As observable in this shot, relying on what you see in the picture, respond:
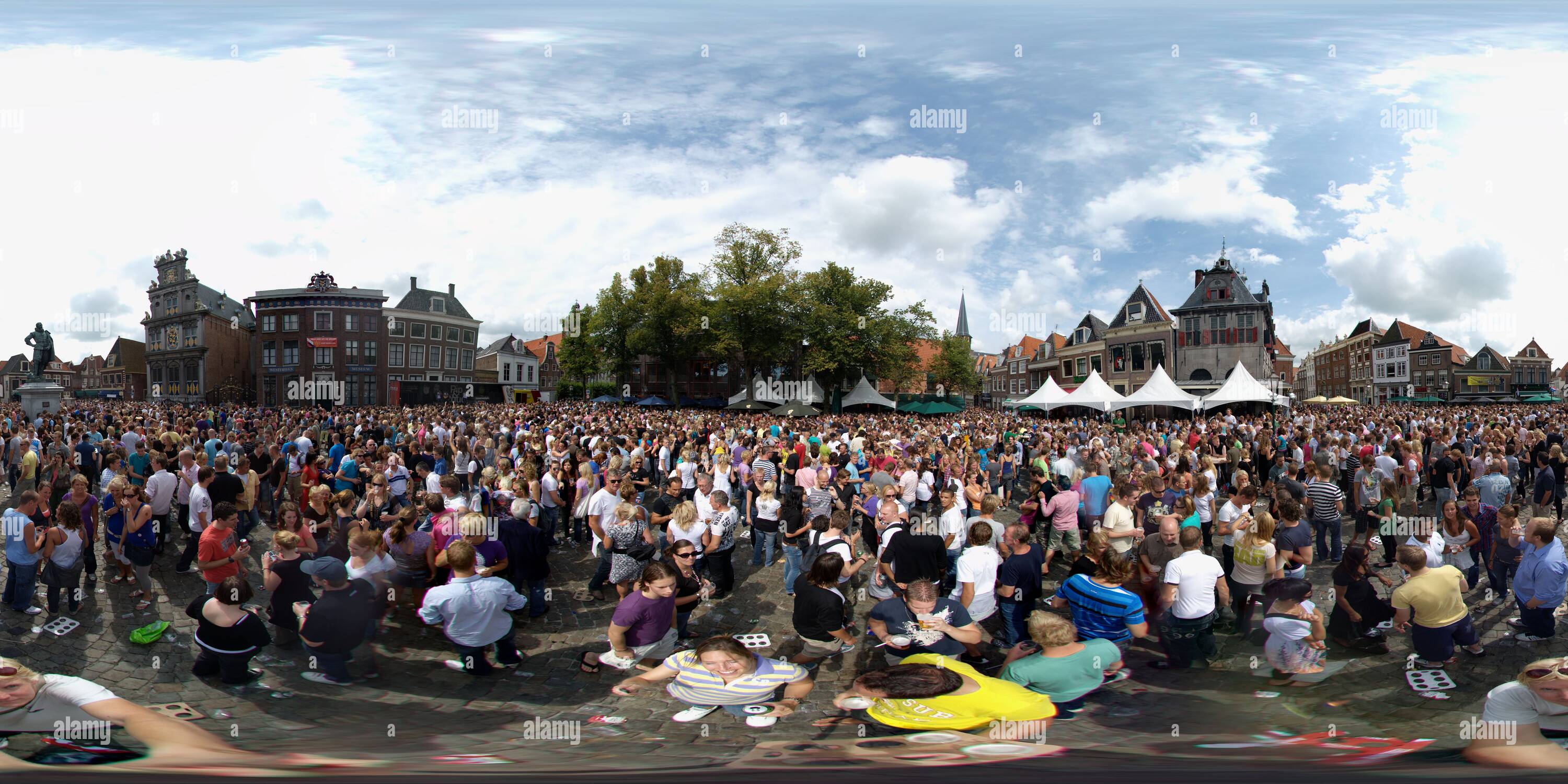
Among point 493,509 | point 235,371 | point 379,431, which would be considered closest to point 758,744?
point 493,509

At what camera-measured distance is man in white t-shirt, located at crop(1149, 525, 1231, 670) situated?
16.8 ft

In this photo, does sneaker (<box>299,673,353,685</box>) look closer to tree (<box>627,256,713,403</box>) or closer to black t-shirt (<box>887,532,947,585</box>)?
black t-shirt (<box>887,532,947,585</box>)

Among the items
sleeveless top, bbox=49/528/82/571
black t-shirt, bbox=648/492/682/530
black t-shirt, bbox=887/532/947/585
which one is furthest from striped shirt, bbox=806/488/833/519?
sleeveless top, bbox=49/528/82/571

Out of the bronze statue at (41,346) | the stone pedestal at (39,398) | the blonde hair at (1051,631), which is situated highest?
the bronze statue at (41,346)

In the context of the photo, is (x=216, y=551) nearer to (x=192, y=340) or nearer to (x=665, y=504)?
(x=665, y=504)

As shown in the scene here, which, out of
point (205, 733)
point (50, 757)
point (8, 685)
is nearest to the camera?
point (50, 757)

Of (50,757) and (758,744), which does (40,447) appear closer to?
(50,757)

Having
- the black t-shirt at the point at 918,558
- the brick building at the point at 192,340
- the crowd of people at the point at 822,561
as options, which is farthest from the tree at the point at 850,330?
the brick building at the point at 192,340

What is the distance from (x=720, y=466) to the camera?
1048 centimetres

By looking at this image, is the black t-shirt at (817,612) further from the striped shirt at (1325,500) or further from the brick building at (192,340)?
the brick building at (192,340)

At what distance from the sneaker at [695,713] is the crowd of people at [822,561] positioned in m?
0.02

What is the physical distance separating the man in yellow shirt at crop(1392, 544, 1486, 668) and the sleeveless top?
39.7 ft

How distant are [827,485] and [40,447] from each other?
16155 millimetres

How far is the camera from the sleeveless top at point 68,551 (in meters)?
6.17
